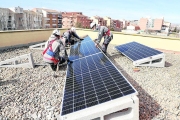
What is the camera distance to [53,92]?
183 inches

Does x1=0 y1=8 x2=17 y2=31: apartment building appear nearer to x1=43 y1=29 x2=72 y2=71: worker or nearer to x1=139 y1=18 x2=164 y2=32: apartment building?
x1=43 y1=29 x2=72 y2=71: worker

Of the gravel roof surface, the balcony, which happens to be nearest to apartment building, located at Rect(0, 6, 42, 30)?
the balcony

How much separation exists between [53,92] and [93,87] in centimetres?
209

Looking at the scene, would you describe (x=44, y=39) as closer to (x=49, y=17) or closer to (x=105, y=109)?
(x=105, y=109)

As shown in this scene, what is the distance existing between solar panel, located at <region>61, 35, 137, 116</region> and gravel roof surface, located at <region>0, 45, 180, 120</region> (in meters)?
0.49

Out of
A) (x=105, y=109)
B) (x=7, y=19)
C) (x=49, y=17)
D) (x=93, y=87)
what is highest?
(x=49, y=17)

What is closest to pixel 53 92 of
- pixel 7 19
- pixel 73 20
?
pixel 7 19

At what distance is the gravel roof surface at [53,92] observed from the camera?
11.8ft

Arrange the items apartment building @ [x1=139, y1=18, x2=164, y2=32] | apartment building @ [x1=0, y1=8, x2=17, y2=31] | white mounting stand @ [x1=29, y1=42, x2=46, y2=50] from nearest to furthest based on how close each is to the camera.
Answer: white mounting stand @ [x1=29, y1=42, x2=46, y2=50], apartment building @ [x1=0, y1=8, x2=17, y2=31], apartment building @ [x1=139, y1=18, x2=164, y2=32]

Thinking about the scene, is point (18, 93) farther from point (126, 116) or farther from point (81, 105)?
point (126, 116)

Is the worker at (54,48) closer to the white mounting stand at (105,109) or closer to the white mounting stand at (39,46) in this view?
the white mounting stand at (105,109)

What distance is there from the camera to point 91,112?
257 centimetres

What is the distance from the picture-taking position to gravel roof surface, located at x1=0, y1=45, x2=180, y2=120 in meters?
3.61

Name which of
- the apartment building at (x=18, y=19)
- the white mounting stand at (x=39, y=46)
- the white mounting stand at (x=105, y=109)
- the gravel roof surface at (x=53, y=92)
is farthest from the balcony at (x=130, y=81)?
the apartment building at (x=18, y=19)
